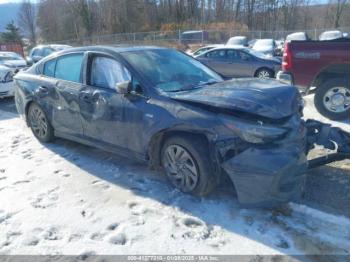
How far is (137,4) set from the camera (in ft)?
166

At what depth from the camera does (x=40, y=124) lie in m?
5.85

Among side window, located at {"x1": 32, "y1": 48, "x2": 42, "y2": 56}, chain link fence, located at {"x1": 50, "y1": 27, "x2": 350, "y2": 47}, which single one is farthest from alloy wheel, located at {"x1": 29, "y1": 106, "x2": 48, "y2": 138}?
chain link fence, located at {"x1": 50, "y1": 27, "x2": 350, "y2": 47}

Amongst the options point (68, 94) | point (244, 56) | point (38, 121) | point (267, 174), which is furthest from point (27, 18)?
Answer: point (267, 174)

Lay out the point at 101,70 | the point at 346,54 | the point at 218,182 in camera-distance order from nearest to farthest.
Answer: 1. the point at 218,182
2. the point at 101,70
3. the point at 346,54

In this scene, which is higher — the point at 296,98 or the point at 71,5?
the point at 71,5

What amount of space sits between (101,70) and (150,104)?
1.10m

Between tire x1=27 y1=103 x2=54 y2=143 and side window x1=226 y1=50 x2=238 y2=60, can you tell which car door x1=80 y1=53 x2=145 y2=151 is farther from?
side window x1=226 y1=50 x2=238 y2=60

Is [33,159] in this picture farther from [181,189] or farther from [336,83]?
[336,83]

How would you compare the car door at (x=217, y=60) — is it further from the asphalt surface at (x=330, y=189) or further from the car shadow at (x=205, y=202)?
the asphalt surface at (x=330, y=189)

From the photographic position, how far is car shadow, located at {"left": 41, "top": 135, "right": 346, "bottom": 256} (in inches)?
126

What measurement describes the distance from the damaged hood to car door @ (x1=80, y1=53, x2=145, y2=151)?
58 cm

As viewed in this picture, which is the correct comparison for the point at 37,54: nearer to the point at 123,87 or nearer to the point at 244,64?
the point at 244,64

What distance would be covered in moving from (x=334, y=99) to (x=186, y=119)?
176 inches

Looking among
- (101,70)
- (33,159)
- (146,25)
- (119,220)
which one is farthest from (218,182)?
(146,25)
